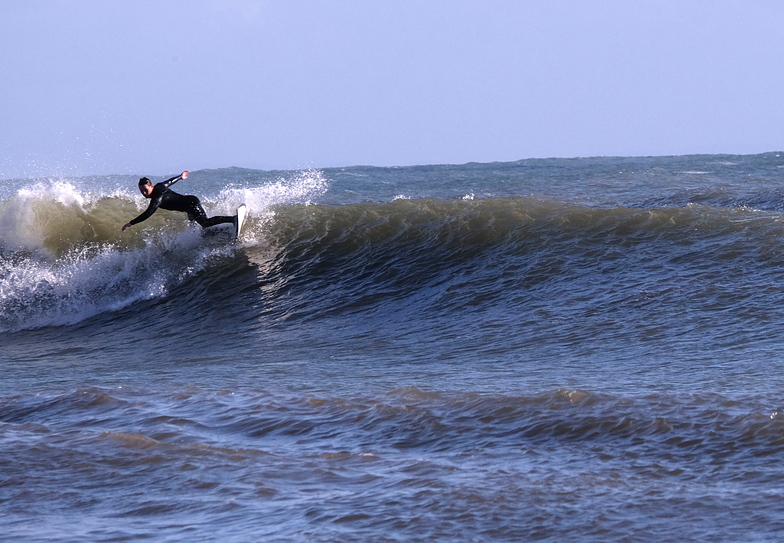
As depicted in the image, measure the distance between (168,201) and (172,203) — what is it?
0.07 meters

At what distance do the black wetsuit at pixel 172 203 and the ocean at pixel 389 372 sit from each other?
0.83 meters

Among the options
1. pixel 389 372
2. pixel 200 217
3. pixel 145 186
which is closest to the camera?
pixel 389 372

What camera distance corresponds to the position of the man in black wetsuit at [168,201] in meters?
12.1

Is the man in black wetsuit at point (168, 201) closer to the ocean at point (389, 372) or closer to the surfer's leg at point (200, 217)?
the surfer's leg at point (200, 217)

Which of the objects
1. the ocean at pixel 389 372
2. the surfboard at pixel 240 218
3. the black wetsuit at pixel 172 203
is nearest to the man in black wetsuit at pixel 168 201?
the black wetsuit at pixel 172 203

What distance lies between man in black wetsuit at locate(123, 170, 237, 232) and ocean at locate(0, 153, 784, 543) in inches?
34.5

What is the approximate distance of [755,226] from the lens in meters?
11.1

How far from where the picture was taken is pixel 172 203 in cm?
1277

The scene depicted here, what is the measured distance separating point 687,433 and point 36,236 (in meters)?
13.0

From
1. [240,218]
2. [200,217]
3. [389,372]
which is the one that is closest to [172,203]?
[200,217]

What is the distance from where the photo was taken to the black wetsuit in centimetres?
1229

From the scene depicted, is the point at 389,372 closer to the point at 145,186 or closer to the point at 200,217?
the point at 145,186

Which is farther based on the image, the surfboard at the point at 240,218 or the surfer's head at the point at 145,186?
the surfboard at the point at 240,218

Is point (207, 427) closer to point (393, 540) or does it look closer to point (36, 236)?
point (393, 540)
